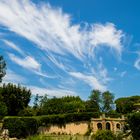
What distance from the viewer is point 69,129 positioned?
73.6 metres

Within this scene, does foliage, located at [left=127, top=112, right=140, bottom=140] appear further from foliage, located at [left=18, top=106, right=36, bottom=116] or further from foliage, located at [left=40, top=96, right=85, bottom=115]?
foliage, located at [left=18, top=106, right=36, bottom=116]

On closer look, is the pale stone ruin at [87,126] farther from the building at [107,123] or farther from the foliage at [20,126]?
the foliage at [20,126]

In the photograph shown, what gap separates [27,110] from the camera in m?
84.4

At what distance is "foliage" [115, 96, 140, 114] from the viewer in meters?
93.5

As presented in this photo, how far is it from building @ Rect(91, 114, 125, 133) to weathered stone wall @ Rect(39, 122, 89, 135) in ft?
4.97

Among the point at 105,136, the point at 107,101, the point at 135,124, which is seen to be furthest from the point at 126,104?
the point at 105,136

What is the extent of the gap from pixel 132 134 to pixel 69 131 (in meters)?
20.8

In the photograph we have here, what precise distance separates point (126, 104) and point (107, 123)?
76.3ft

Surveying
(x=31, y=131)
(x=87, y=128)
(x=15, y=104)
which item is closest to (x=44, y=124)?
(x=31, y=131)

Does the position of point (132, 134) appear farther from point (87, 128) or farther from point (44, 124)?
point (44, 124)

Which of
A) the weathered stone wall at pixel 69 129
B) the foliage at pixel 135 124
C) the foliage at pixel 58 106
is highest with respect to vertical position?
the foliage at pixel 58 106

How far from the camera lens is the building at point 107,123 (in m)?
72.8

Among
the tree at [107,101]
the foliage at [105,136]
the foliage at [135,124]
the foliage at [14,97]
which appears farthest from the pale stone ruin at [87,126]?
the tree at [107,101]

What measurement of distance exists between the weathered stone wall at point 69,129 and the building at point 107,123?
1.52 metres
